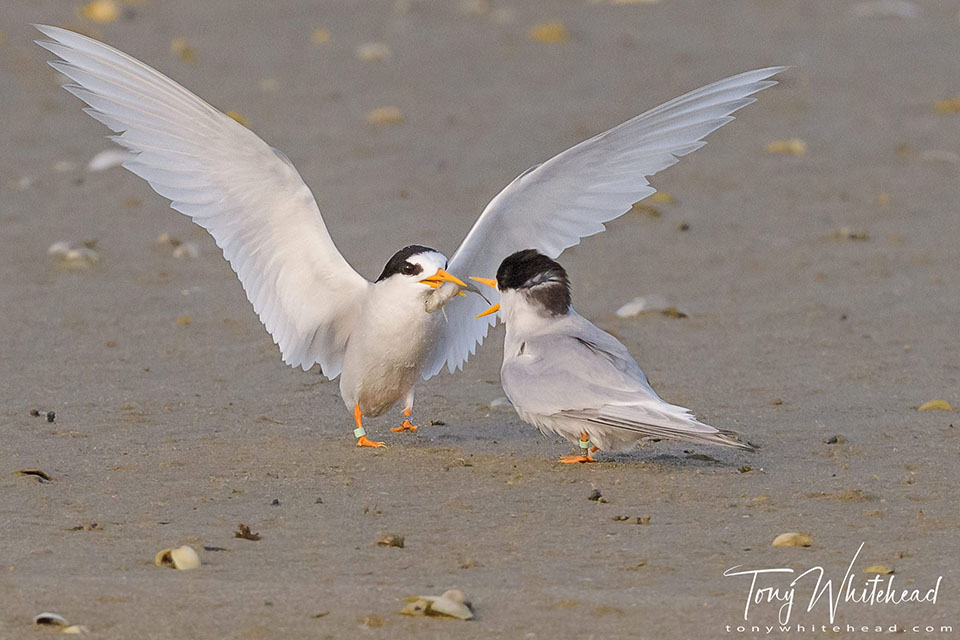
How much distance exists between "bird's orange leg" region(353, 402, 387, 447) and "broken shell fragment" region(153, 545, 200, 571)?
4.62 feet

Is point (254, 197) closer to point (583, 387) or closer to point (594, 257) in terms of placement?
point (583, 387)

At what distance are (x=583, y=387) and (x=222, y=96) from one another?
6.91 meters

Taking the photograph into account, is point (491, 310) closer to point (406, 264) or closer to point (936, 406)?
point (406, 264)

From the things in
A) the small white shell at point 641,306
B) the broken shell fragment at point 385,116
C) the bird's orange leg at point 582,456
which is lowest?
the bird's orange leg at point 582,456

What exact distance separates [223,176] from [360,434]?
3.36ft

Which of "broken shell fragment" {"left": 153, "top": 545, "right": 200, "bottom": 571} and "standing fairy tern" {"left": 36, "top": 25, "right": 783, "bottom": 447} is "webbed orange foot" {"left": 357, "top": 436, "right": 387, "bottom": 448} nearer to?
"standing fairy tern" {"left": 36, "top": 25, "right": 783, "bottom": 447}

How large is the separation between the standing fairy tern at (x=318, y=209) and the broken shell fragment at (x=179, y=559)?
142 centimetres

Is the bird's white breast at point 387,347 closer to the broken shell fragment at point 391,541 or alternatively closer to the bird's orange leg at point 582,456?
the bird's orange leg at point 582,456

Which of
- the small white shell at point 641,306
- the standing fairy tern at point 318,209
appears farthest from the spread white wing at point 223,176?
the small white shell at point 641,306

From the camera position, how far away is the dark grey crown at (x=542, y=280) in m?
4.79

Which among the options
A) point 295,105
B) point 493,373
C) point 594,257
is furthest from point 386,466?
point 295,105

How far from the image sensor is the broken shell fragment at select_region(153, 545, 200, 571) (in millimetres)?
3508

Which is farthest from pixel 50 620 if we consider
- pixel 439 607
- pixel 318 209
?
pixel 318 209

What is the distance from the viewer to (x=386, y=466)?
4629 millimetres
